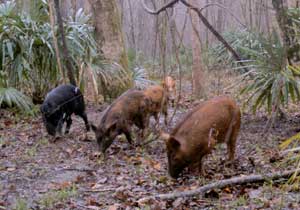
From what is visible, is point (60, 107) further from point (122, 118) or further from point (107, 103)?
point (107, 103)

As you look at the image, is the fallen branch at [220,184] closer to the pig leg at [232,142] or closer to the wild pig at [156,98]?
the pig leg at [232,142]

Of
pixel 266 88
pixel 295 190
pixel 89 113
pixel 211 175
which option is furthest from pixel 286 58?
pixel 89 113

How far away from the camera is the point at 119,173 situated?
7.82m

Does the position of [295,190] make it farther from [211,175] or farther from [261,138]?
[261,138]

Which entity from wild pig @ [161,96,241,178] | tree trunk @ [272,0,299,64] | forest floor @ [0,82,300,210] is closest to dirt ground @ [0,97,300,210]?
forest floor @ [0,82,300,210]

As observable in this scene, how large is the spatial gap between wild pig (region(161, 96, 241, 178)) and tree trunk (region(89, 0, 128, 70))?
7913 mm

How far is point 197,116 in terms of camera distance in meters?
7.15

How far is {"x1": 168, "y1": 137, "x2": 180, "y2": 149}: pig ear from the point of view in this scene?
265 inches

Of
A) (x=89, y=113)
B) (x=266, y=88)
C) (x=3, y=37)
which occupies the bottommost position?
(x=89, y=113)

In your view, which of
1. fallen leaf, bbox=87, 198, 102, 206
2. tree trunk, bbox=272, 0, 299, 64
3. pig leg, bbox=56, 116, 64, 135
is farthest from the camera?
pig leg, bbox=56, 116, 64, 135

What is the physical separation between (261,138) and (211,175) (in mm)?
2412

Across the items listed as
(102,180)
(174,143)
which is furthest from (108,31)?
(174,143)

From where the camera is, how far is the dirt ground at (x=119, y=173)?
19.5 ft

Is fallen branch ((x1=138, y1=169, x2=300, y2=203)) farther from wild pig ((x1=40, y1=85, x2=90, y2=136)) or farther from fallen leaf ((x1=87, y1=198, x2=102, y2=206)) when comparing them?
wild pig ((x1=40, y1=85, x2=90, y2=136))
